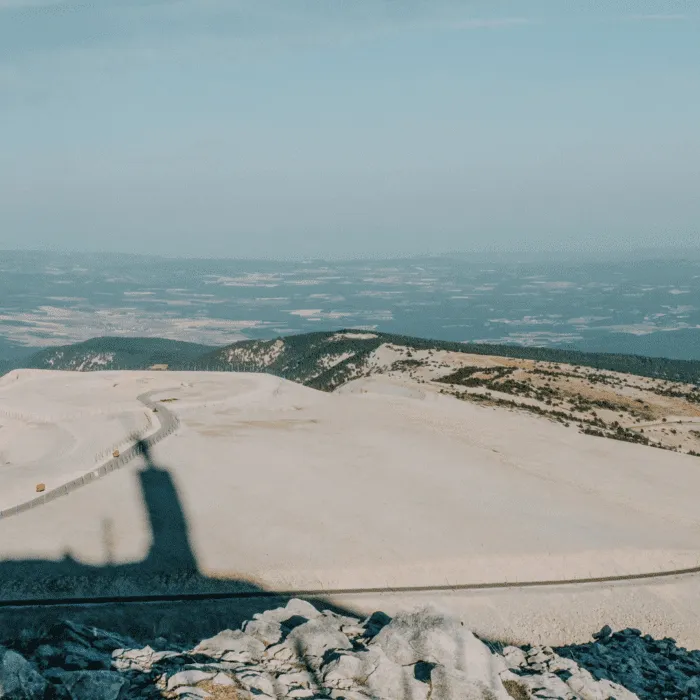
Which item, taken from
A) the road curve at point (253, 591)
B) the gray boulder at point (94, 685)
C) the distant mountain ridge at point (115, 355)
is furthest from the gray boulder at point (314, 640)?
the distant mountain ridge at point (115, 355)

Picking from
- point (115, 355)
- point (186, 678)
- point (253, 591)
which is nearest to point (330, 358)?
point (115, 355)

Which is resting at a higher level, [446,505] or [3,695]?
[3,695]

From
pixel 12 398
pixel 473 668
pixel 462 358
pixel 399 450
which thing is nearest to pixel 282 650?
pixel 473 668

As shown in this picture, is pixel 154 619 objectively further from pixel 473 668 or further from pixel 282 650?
pixel 473 668

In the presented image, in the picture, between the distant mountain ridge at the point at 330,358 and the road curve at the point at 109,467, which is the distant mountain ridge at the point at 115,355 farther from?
the road curve at the point at 109,467

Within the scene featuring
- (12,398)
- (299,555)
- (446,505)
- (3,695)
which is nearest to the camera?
(3,695)

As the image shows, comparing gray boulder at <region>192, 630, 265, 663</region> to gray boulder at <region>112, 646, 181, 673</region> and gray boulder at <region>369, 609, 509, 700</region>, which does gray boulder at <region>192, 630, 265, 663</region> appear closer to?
gray boulder at <region>112, 646, 181, 673</region>

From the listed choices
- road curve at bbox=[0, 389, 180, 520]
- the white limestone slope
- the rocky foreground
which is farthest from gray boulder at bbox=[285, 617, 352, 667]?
road curve at bbox=[0, 389, 180, 520]
